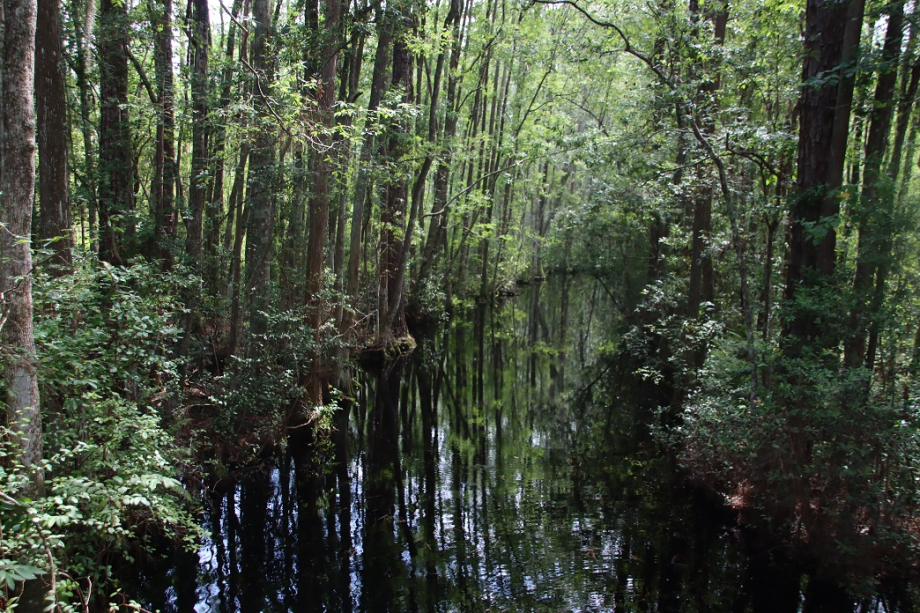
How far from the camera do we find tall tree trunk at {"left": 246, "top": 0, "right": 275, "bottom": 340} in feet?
25.5

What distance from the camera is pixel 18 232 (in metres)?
3.98

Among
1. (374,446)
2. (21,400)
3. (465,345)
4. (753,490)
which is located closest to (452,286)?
(465,345)

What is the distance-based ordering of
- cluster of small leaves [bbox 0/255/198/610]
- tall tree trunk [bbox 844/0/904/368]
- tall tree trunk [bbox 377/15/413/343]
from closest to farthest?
cluster of small leaves [bbox 0/255/198/610], tall tree trunk [bbox 844/0/904/368], tall tree trunk [bbox 377/15/413/343]

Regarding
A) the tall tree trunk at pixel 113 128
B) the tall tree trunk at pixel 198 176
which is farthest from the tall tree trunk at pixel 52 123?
the tall tree trunk at pixel 113 128

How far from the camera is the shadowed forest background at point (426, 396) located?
4555 mm

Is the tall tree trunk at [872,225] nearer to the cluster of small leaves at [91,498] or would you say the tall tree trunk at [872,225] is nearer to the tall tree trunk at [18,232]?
the cluster of small leaves at [91,498]

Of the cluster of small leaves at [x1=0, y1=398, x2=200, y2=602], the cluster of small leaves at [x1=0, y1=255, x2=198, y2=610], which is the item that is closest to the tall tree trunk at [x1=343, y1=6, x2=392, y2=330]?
the cluster of small leaves at [x1=0, y1=255, x2=198, y2=610]

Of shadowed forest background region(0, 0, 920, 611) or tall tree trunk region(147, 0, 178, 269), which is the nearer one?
shadowed forest background region(0, 0, 920, 611)

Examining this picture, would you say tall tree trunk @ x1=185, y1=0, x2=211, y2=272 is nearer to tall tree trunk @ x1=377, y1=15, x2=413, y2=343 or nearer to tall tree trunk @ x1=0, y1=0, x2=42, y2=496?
tall tree trunk @ x1=0, y1=0, x2=42, y2=496

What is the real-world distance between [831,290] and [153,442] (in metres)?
6.63

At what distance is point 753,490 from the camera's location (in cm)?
648

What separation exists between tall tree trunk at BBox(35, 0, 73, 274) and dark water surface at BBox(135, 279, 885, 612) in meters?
3.64

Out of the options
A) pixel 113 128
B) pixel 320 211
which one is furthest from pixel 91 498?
pixel 113 128

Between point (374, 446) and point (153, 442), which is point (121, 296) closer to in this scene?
point (153, 442)
